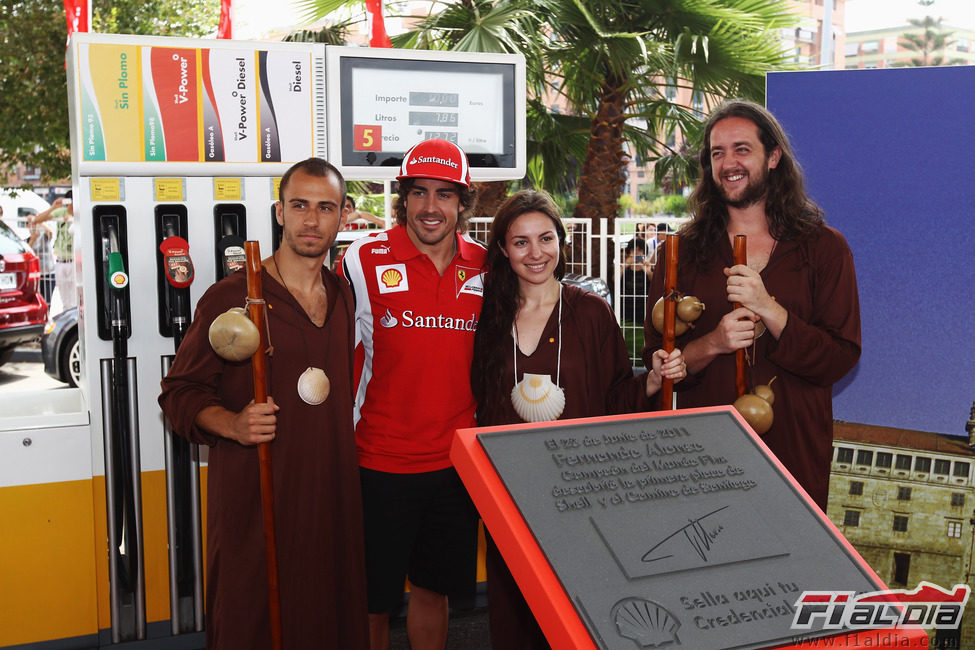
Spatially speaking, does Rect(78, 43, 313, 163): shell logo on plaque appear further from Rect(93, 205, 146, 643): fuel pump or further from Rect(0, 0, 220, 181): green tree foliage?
Rect(0, 0, 220, 181): green tree foliage

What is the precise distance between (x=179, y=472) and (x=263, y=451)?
1385 mm

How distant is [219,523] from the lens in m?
2.61

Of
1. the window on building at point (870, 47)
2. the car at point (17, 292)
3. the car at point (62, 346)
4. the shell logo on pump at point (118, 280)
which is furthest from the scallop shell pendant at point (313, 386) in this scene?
the window on building at point (870, 47)

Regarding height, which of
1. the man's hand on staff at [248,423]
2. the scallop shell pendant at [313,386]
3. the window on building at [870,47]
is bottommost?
the man's hand on staff at [248,423]

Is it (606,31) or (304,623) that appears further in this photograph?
(606,31)

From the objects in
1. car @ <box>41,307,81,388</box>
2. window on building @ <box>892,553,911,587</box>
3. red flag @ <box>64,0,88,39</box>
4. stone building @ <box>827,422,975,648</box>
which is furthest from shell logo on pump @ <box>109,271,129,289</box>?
car @ <box>41,307,81,388</box>

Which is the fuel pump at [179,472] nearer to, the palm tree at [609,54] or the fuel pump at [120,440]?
the fuel pump at [120,440]

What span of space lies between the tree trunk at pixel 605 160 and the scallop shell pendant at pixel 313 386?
706cm

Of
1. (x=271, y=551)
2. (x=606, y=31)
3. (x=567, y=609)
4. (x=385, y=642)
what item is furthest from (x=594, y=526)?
(x=606, y=31)

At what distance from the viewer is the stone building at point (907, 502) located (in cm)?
334

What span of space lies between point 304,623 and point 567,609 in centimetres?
148

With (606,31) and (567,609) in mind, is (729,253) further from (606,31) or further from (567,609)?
(606,31)

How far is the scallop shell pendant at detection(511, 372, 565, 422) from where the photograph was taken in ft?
8.52

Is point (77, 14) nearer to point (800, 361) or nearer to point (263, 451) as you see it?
point (263, 451)
